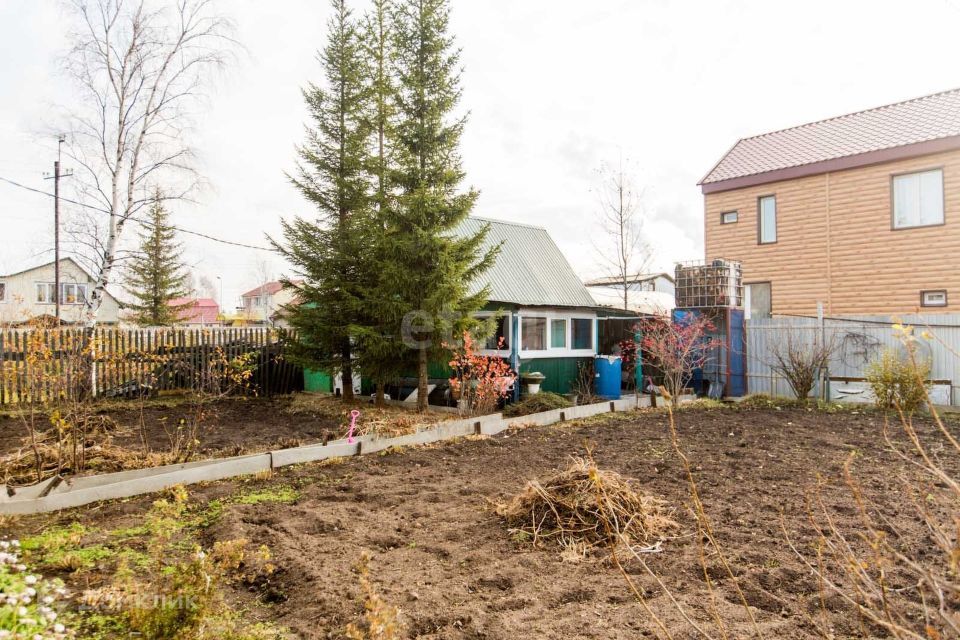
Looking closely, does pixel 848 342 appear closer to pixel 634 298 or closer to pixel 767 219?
pixel 767 219

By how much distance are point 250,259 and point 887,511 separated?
5031 cm

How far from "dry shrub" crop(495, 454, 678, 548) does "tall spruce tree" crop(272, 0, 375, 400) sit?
24.0 feet

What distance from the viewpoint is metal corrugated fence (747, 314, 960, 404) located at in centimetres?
1069

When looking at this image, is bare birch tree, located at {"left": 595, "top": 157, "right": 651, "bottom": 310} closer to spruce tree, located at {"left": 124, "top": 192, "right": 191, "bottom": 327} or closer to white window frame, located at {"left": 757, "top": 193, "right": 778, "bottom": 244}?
white window frame, located at {"left": 757, "top": 193, "right": 778, "bottom": 244}

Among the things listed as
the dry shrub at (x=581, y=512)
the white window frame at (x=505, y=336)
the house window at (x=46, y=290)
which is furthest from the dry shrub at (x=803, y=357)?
the house window at (x=46, y=290)

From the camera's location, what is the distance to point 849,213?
540 inches

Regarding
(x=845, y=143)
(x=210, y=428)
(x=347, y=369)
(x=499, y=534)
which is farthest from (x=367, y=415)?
(x=845, y=143)

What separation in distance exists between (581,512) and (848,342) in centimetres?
1017

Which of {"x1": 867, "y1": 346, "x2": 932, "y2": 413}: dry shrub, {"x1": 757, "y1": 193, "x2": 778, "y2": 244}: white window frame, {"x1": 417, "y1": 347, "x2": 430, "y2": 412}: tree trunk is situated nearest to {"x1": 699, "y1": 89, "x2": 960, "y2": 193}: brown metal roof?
{"x1": 757, "y1": 193, "x2": 778, "y2": 244}: white window frame

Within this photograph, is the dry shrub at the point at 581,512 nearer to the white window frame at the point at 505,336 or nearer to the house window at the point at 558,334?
the white window frame at the point at 505,336

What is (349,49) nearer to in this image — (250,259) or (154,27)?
(154,27)

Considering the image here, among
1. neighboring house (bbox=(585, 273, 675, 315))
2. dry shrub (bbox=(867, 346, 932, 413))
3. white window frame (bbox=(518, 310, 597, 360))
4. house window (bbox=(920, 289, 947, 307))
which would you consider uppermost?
neighboring house (bbox=(585, 273, 675, 315))

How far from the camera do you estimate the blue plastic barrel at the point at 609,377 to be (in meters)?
13.3

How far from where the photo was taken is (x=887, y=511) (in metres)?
4.70
